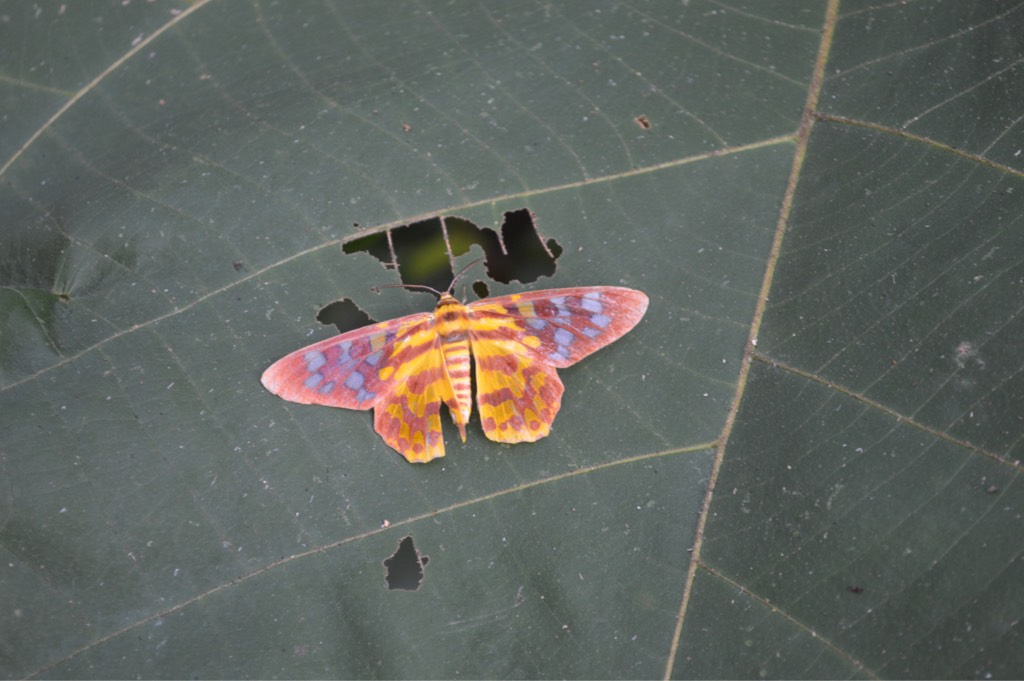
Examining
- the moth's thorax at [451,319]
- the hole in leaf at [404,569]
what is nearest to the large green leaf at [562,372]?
the hole in leaf at [404,569]

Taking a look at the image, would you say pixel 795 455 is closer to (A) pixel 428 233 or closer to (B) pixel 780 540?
(B) pixel 780 540

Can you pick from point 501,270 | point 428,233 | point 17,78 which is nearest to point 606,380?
point 501,270

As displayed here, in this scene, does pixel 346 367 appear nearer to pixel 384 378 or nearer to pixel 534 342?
pixel 384 378

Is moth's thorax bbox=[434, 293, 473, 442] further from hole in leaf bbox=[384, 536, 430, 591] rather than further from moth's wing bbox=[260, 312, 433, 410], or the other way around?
hole in leaf bbox=[384, 536, 430, 591]

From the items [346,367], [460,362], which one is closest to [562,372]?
[460,362]

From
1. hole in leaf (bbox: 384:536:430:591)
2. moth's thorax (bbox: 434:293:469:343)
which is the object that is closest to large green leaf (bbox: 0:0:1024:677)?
hole in leaf (bbox: 384:536:430:591)
